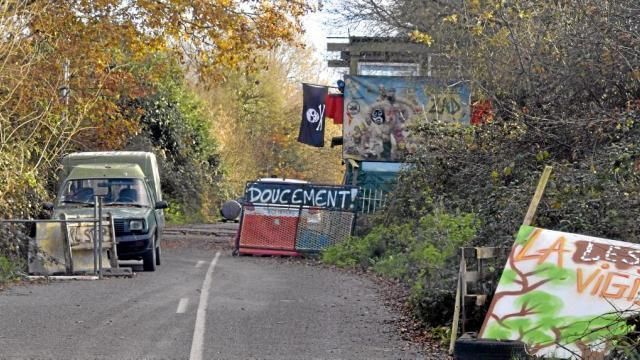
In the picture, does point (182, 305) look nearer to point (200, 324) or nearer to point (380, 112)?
point (200, 324)

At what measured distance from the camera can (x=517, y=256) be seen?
11.0 m

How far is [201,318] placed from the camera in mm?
13898

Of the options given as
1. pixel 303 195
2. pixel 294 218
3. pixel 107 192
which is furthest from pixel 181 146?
pixel 107 192

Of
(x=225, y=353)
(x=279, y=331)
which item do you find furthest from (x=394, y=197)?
(x=225, y=353)

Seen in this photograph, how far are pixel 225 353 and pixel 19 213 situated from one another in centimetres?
1169

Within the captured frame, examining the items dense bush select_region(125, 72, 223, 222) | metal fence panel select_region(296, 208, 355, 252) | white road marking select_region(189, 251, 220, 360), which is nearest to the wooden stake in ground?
white road marking select_region(189, 251, 220, 360)

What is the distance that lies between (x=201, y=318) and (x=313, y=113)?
2130cm

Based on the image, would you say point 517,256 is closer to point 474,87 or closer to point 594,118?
point 594,118

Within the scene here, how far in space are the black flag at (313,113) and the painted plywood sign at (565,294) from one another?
23578mm

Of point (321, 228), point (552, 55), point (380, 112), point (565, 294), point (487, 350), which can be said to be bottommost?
point (321, 228)

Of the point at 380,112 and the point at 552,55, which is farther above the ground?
the point at 552,55

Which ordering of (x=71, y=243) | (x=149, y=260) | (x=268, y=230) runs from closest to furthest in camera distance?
(x=71, y=243), (x=149, y=260), (x=268, y=230)

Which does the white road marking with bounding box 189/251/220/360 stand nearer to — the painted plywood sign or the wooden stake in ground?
the wooden stake in ground

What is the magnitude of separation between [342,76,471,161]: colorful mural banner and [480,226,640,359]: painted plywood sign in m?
19.5
